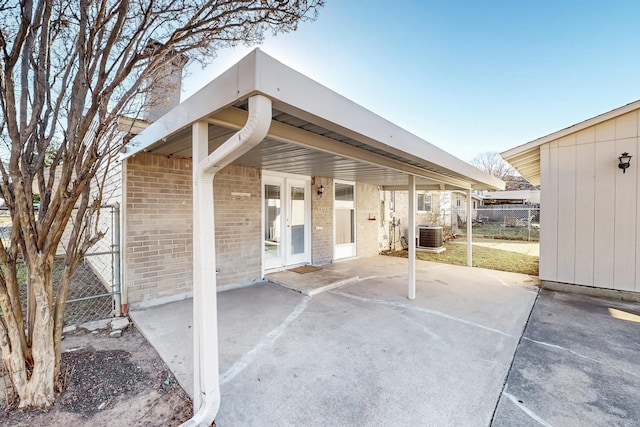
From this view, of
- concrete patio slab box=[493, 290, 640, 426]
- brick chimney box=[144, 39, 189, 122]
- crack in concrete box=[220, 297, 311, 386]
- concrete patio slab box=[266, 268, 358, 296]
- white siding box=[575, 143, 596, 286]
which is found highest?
brick chimney box=[144, 39, 189, 122]

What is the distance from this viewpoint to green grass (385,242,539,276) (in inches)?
279

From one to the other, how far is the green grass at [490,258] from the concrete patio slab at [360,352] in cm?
225

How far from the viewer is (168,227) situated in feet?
14.1

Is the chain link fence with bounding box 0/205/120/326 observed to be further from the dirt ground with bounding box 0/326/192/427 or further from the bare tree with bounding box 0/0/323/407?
the dirt ground with bounding box 0/326/192/427

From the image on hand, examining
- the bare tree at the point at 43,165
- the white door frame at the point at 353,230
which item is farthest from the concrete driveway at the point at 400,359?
the white door frame at the point at 353,230

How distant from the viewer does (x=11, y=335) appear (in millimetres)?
2008

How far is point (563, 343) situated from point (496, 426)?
1.99 meters

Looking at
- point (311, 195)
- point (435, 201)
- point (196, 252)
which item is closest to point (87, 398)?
point (196, 252)

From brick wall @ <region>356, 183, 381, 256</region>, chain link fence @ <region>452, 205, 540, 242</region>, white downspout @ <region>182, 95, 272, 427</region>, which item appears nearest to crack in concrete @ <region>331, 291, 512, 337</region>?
white downspout @ <region>182, 95, 272, 427</region>

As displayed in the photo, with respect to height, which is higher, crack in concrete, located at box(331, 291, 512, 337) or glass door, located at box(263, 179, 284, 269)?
glass door, located at box(263, 179, 284, 269)

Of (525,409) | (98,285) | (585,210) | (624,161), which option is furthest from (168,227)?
(624,161)

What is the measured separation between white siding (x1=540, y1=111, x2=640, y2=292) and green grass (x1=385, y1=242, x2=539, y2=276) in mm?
1495

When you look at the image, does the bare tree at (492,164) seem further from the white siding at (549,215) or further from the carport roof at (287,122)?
the carport roof at (287,122)

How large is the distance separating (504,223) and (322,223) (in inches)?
545
